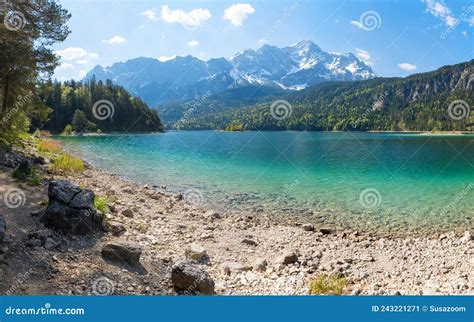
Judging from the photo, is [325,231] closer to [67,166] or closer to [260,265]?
[260,265]

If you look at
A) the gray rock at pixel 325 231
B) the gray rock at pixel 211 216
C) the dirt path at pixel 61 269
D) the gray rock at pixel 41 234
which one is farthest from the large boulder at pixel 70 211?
the gray rock at pixel 325 231

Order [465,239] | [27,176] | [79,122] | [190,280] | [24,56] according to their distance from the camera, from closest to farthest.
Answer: [190,280] → [465,239] → [27,176] → [24,56] → [79,122]

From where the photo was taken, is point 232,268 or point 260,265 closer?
point 232,268

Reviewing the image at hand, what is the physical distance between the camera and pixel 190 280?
28.8ft

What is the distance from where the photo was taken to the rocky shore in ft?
28.3

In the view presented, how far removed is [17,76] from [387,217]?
27025 millimetres

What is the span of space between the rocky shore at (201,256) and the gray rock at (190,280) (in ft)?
0.09

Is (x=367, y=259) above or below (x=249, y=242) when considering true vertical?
above

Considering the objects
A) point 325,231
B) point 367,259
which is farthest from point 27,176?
point 367,259

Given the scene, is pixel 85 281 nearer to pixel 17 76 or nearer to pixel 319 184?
pixel 17 76

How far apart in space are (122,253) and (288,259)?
581cm

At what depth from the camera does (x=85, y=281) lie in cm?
825

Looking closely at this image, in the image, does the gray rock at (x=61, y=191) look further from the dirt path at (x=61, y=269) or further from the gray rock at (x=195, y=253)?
the gray rock at (x=195, y=253)

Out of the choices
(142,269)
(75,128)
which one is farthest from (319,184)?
(75,128)
